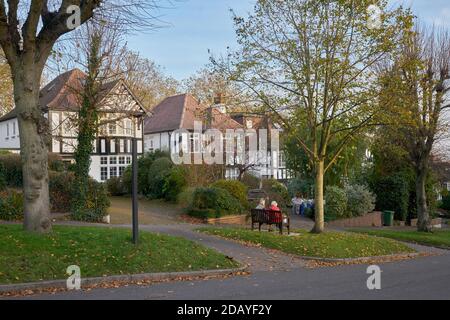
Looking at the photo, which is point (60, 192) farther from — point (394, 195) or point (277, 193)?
point (394, 195)

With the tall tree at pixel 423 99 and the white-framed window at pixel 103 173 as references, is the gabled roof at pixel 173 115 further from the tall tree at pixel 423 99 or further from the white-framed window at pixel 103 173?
the tall tree at pixel 423 99

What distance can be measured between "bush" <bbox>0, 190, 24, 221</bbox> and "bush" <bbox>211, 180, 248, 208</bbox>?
9564 millimetres

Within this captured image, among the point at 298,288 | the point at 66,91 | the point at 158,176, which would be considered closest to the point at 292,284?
the point at 298,288

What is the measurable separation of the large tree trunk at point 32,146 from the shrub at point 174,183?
689 inches

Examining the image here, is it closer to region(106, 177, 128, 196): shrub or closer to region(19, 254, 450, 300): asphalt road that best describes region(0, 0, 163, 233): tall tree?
region(19, 254, 450, 300): asphalt road

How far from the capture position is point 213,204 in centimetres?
2438

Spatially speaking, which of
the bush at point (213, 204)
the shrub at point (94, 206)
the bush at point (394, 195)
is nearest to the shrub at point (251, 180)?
the bush at point (213, 204)

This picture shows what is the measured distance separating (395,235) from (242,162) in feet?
38.8

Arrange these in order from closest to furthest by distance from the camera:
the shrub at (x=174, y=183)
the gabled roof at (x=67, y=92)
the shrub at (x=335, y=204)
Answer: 1. the gabled roof at (x=67, y=92)
2. the shrub at (x=335, y=204)
3. the shrub at (x=174, y=183)

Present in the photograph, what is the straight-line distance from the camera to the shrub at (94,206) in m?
21.0

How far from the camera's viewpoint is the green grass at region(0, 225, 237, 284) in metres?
10.2
